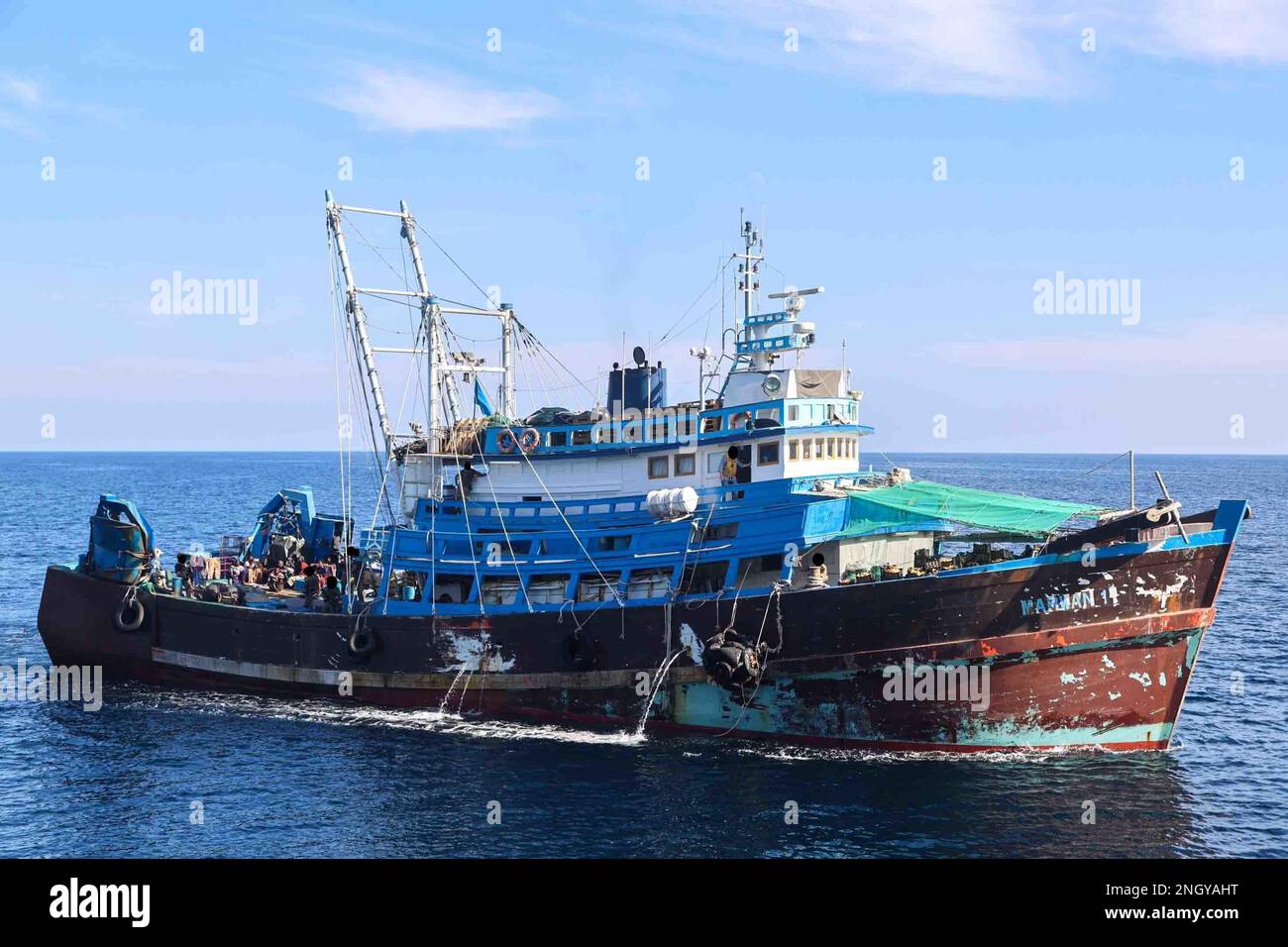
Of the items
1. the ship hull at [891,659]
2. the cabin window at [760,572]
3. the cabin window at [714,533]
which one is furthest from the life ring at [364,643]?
the cabin window at [760,572]

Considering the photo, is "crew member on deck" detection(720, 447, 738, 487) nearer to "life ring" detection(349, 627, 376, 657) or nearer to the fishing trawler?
the fishing trawler

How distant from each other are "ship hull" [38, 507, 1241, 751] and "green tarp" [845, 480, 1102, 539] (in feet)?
4.59

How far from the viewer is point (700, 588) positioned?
3341cm

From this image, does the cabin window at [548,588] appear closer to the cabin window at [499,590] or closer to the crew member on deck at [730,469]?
the cabin window at [499,590]

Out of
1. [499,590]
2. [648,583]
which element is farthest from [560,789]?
[499,590]

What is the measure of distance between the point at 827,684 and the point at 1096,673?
694 centimetres

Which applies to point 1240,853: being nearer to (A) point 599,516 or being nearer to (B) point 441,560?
(A) point 599,516

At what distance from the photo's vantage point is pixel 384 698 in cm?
3644

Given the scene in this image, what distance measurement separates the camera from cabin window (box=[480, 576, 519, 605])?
3544 cm

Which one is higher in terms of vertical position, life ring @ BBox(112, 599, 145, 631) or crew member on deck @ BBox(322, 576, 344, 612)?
crew member on deck @ BBox(322, 576, 344, 612)

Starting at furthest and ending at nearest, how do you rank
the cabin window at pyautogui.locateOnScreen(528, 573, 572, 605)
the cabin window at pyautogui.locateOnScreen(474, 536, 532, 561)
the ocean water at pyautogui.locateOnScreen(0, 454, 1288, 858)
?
the cabin window at pyautogui.locateOnScreen(474, 536, 532, 561)
the cabin window at pyautogui.locateOnScreen(528, 573, 572, 605)
the ocean water at pyautogui.locateOnScreen(0, 454, 1288, 858)

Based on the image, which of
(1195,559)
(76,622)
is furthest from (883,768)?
(76,622)

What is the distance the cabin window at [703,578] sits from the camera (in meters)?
33.2

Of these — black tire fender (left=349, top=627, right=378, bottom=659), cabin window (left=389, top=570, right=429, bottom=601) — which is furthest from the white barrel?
black tire fender (left=349, top=627, right=378, bottom=659)
